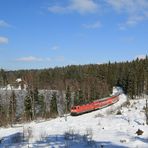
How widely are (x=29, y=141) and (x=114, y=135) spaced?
11.8ft

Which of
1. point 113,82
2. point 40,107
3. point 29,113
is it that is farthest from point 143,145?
point 113,82

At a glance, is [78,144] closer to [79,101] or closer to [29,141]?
[29,141]

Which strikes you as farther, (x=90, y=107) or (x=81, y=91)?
(x=81, y=91)

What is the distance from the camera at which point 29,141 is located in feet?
43.1

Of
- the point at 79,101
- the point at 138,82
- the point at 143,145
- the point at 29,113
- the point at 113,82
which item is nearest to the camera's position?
the point at 143,145

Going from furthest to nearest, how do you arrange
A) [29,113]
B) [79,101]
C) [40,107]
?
[79,101] < [40,107] < [29,113]

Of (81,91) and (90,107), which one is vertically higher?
(81,91)

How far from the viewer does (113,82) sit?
12225cm

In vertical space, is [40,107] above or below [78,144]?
below

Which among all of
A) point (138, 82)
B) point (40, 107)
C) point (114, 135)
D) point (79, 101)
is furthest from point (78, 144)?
point (138, 82)

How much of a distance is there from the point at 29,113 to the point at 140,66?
170 feet

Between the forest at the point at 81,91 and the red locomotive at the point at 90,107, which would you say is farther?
the forest at the point at 81,91

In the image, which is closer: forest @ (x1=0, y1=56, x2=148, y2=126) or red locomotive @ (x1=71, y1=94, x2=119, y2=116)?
red locomotive @ (x1=71, y1=94, x2=119, y2=116)

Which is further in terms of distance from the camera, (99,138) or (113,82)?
(113,82)
